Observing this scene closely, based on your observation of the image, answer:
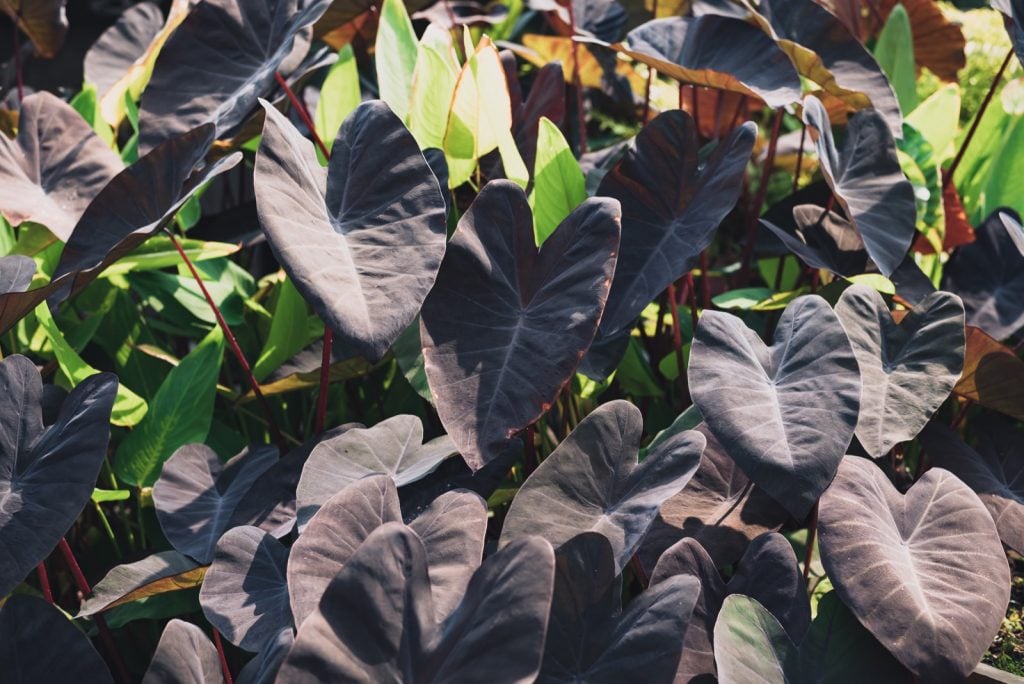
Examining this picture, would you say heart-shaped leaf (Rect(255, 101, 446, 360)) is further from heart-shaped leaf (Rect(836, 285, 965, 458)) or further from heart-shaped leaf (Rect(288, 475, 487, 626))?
heart-shaped leaf (Rect(836, 285, 965, 458))

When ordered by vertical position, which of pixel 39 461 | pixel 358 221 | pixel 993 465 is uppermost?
pixel 358 221

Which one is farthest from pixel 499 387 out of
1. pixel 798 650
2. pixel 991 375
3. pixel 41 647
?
pixel 991 375

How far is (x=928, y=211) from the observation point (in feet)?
4.73

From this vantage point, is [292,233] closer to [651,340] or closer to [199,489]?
[199,489]

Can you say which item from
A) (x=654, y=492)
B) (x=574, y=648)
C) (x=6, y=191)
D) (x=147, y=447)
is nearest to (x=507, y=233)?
(x=654, y=492)

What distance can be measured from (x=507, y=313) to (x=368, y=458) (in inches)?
8.3

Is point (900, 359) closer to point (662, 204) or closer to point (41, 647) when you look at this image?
point (662, 204)

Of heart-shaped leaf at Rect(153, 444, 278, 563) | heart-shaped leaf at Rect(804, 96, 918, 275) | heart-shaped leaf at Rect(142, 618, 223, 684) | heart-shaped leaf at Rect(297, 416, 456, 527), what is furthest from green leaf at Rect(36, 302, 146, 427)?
heart-shaped leaf at Rect(804, 96, 918, 275)

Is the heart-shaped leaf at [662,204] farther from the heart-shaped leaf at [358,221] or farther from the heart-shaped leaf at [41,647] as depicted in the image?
the heart-shaped leaf at [41,647]

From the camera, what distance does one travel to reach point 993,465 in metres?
1.20

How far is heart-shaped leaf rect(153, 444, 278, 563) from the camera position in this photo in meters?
1.08

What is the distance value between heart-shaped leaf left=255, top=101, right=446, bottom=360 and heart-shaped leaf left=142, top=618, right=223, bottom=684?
28cm

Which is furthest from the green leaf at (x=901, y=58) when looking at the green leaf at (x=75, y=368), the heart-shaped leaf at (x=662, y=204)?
the green leaf at (x=75, y=368)

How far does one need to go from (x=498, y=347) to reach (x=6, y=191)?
2.48 feet
